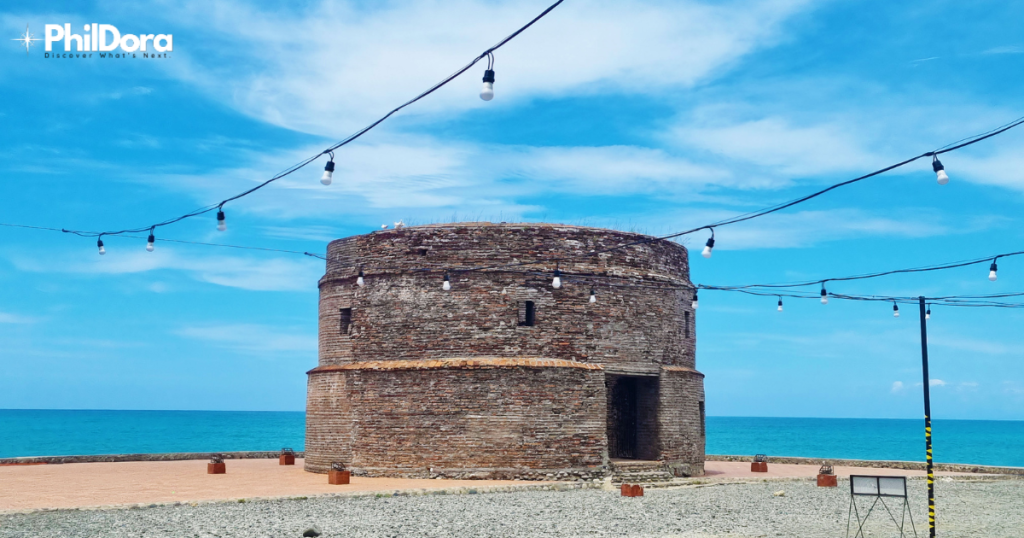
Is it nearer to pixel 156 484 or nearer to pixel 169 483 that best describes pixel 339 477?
pixel 169 483

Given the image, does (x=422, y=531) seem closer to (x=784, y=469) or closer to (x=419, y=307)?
(x=419, y=307)

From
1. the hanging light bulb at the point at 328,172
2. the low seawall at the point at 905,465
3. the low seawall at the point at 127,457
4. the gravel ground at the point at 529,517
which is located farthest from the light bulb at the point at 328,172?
the low seawall at the point at 905,465

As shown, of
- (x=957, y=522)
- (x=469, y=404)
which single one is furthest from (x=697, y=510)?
(x=469, y=404)

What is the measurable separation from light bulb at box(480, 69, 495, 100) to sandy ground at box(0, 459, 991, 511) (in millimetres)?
11172

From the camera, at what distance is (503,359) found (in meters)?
23.2

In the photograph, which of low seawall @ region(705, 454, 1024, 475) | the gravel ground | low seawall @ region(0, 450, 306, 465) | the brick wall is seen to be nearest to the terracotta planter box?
the brick wall

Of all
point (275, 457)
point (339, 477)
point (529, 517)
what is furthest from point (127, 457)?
point (529, 517)

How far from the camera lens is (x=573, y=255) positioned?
2428cm

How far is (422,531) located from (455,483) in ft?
24.7

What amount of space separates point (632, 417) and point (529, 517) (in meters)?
10.1

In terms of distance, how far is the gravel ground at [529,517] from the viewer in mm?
14664

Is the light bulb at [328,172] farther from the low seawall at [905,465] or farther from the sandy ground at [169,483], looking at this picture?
the low seawall at [905,465]

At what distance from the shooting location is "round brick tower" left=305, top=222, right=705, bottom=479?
2303cm

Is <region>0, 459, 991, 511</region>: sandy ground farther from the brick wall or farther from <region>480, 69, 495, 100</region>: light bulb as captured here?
<region>480, 69, 495, 100</region>: light bulb
